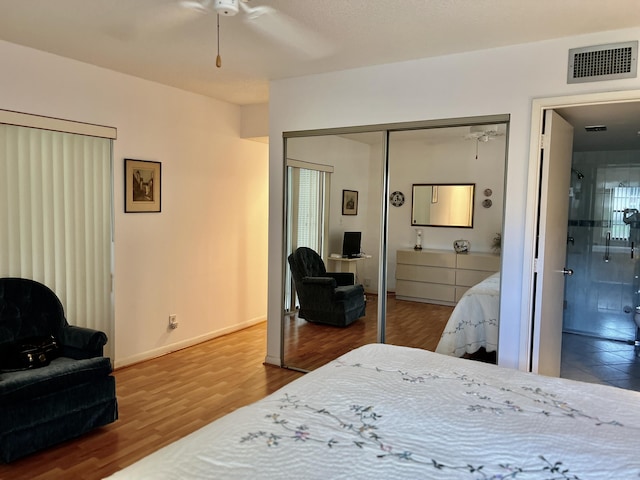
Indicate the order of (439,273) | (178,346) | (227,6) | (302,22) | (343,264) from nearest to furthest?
(227,6) < (302,22) < (439,273) < (343,264) < (178,346)

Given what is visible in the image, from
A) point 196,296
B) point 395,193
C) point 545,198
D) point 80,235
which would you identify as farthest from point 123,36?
point 545,198

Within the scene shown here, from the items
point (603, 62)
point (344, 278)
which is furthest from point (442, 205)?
point (603, 62)

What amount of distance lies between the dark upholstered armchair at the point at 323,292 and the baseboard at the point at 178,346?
1394mm

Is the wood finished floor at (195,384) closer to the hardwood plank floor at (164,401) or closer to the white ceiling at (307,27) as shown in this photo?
the hardwood plank floor at (164,401)

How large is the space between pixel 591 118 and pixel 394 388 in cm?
279

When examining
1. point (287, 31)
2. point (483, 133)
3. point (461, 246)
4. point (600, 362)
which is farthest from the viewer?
point (600, 362)

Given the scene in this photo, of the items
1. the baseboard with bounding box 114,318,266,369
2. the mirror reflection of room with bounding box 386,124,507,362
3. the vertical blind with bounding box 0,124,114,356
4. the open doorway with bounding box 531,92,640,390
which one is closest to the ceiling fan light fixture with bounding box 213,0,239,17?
the mirror reflection of room with bounding box 386,124,507,362

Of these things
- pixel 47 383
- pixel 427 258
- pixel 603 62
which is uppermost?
pixel 603 62

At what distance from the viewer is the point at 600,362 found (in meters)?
4.60

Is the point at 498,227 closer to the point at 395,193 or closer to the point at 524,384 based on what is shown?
the point at 395,193

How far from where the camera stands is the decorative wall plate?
12.2ft

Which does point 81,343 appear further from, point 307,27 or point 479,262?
point 479,262

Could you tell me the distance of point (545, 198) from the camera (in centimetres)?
309

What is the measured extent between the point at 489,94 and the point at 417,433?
253cm
